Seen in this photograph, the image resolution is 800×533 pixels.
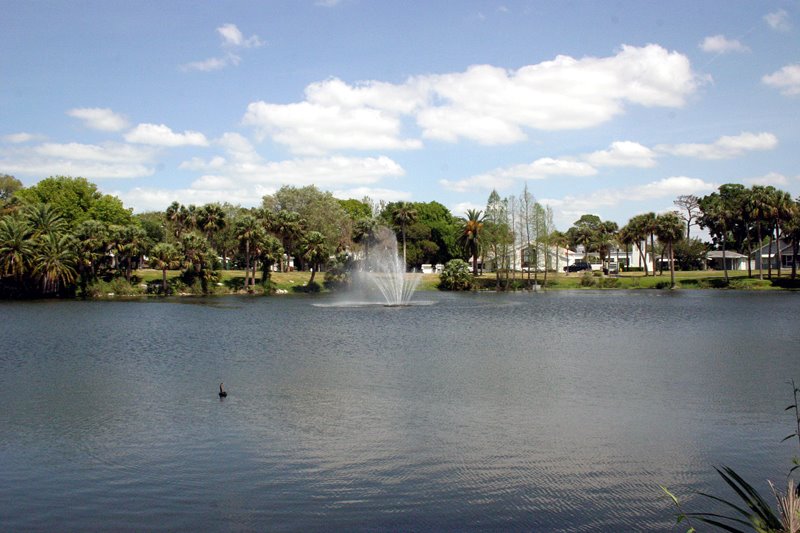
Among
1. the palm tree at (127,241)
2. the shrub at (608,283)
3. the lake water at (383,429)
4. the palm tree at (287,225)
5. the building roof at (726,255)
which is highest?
the palm tree at (287,225)

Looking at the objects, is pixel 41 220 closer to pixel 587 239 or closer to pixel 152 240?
pixel 152 240

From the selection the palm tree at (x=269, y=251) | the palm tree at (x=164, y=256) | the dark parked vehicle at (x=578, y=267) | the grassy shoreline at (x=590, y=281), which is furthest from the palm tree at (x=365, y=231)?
the dark parked vehicle at (x=578, y=267)

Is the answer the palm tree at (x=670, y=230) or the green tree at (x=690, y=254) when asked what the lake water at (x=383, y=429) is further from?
the green tree at (x=690, y=254)

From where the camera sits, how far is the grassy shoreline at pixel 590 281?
95000 millimetres

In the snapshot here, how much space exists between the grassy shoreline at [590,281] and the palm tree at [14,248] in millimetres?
15638

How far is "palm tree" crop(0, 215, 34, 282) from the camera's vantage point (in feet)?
260

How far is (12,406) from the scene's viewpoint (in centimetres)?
2189

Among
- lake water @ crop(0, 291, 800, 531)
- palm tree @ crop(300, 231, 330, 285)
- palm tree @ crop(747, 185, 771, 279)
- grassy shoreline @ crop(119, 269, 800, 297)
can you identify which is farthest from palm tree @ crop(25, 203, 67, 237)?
palm tree @ crop(747, 185, 771, 279)

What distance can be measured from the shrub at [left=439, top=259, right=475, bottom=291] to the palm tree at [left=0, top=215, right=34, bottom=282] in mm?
58418

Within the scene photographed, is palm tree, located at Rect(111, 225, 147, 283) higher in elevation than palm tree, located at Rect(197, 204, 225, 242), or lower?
lower

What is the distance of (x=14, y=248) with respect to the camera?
80062 mm

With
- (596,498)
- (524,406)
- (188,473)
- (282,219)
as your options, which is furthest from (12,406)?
(282,219)

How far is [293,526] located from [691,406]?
14.6m

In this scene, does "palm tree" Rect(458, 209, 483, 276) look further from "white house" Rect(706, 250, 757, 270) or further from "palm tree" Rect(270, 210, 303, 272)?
"white house" Rect(706, 250, 757, 270)
